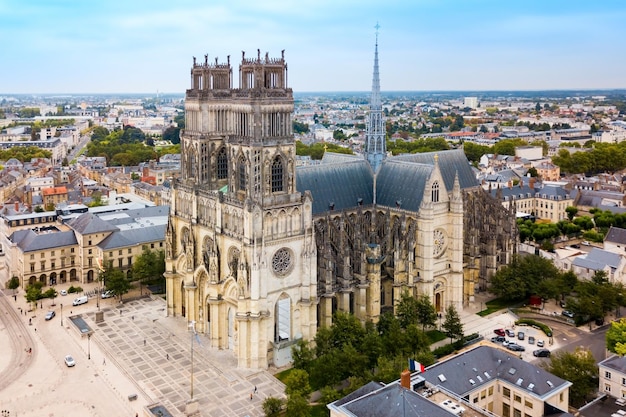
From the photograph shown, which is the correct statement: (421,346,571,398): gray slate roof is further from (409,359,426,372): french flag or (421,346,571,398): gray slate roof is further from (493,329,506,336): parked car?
(493,329,506,336): parked car

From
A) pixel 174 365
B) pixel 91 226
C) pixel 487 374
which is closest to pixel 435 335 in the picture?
pixel 487 374

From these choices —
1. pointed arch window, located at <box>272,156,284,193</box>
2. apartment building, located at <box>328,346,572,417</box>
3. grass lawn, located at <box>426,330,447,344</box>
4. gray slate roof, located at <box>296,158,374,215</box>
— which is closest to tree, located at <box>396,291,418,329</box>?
grass lawn, located at <box>426,330,447,344</box>

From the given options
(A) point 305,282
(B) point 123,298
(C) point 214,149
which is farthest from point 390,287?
(B) point 123,298

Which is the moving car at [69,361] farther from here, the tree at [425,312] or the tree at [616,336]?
the tree at [616,336]

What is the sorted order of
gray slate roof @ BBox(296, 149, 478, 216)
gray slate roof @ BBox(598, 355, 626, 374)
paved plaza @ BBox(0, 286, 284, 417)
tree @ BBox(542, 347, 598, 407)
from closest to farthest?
gray slate roof @ BBox(598, 355, 626, 374) → tree @ BBox(542, 347, 598, 407) → paved plaza @ BBox(0, 286, 284, 417) → gray slate roof @ BBox(296, 149, 478, 216)

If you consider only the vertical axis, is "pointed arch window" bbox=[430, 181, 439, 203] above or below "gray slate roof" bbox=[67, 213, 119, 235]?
above

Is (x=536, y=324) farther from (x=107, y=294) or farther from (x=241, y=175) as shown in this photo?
(x=107, y=294)
